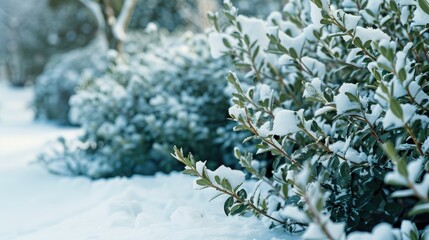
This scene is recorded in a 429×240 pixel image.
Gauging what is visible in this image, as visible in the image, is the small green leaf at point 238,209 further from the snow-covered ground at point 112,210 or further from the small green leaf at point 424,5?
the small green leaf at point 424,5

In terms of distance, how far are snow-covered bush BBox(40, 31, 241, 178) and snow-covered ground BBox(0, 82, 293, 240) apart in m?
0.26

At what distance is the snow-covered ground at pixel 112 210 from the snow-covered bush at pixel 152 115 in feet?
0.84

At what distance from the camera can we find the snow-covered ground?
70.6 inches

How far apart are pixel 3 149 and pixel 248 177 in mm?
3512

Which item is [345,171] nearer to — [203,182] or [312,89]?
[312,89]

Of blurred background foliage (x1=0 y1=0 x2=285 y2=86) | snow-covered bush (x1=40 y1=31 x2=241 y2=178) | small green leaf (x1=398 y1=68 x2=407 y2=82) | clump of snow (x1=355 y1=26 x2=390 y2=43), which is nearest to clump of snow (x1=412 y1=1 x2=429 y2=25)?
clump of snow (x1=355 y1=26 x2=390 y2=43)

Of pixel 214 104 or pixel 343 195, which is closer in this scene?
pixel 343 195

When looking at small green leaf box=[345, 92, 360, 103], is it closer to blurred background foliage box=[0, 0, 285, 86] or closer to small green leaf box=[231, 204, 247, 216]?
small green leaf box=[231, 204, 247, 216]

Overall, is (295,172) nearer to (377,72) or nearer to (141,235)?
(377,72)

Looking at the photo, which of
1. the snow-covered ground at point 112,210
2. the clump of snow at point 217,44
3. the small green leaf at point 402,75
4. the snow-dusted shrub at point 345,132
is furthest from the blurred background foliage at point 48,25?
the small green leaf at point 402,75

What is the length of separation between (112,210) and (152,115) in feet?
3.79

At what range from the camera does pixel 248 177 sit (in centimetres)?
278

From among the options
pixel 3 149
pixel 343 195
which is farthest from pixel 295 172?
pixel 3 149

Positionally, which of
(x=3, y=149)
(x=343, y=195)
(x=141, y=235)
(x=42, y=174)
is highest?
(x=343, y=195)
